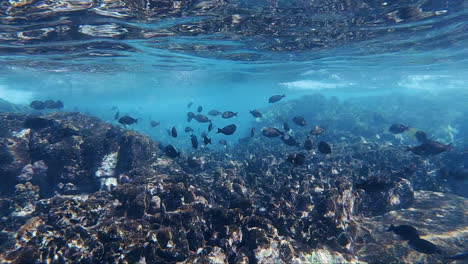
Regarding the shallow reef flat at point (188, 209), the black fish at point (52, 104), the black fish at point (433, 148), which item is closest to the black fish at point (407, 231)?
the shallow reef flat at point (188, 209)

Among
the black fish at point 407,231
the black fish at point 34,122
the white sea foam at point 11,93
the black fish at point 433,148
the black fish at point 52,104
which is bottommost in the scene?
the white sea foam at point 11,93

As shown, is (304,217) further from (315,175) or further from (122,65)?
(122,65)

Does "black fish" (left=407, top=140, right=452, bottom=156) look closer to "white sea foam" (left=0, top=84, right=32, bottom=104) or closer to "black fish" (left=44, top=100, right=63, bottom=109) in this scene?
"black fish" (left=44, top=100, right=63, bottom=109)

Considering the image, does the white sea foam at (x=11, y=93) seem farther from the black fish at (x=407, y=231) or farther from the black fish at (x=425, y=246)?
the black fish at (x=425, y=246)

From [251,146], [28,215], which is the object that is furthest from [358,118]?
[28,215]

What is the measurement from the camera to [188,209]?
672cm

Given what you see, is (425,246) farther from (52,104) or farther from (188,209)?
(52,104)

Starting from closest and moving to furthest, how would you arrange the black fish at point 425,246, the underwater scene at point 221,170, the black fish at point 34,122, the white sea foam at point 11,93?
the black fish at point 425,246 → the underwater scene at point 221,170 → the black fish at point 34,122 → the white sea foam at point 11,93

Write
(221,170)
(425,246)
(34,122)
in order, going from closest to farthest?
1. (425,246)
2. (34,122)
3. (221,170)

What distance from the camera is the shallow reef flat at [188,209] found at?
5430mm

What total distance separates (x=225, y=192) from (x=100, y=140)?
22.5ft

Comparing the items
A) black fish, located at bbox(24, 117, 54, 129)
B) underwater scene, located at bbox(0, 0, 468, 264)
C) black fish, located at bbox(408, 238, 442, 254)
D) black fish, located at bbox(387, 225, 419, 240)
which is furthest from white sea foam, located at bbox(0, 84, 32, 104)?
black fish, located at bbox(408, 238, 442, 254)

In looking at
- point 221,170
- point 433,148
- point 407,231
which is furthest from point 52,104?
point 433,148

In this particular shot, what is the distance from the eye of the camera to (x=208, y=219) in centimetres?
666
